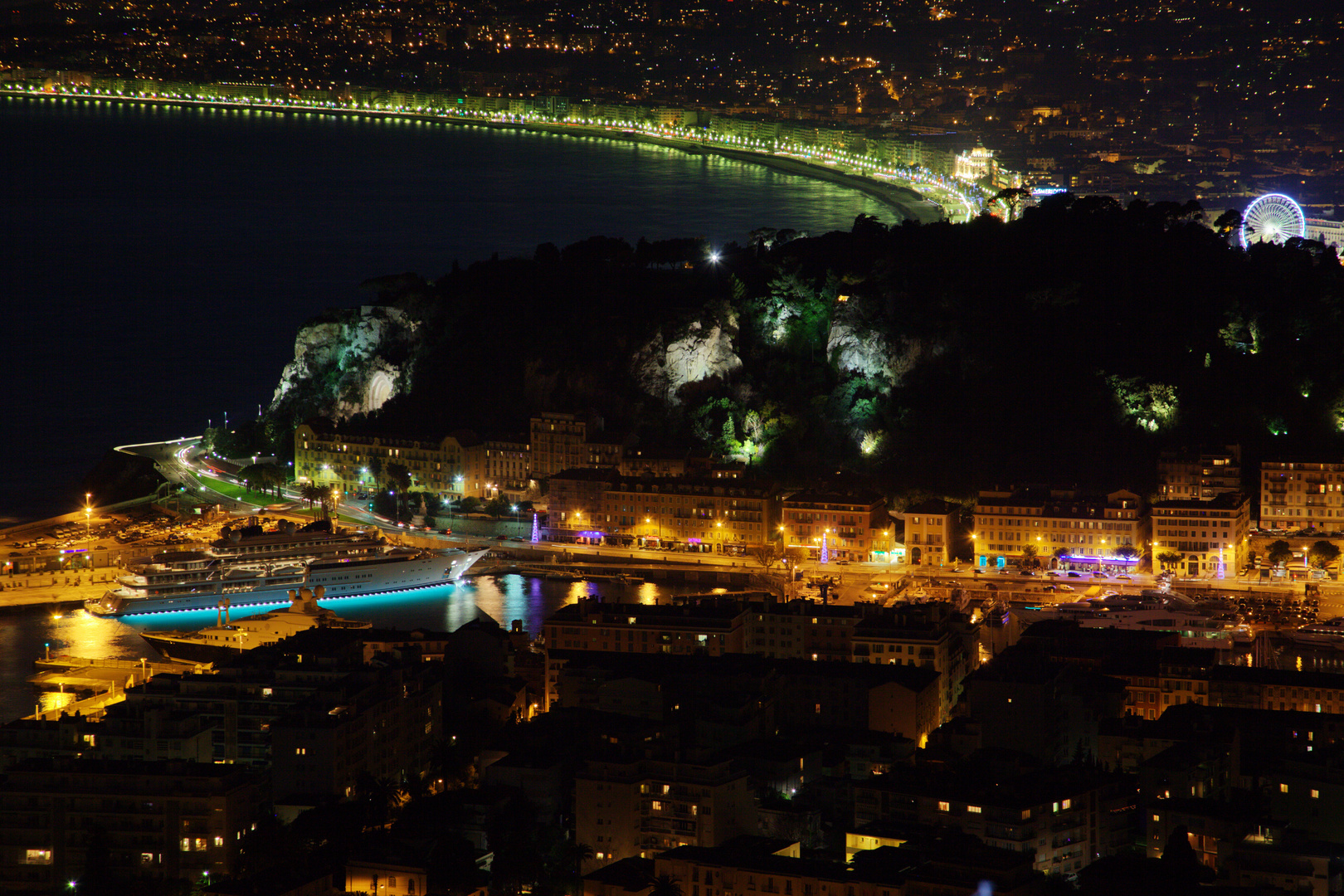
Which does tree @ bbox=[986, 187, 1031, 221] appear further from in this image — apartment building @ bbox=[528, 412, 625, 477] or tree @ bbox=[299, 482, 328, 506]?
tree @ bbox=[299, 482, 328, 506]

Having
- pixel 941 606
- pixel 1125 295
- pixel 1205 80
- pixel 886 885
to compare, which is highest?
pixel 1205 80

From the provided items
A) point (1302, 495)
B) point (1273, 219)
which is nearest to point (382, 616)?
point (1302, 495)

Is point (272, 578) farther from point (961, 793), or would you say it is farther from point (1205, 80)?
point (1205, 80)

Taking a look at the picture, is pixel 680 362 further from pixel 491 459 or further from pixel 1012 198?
pixel 1012 198

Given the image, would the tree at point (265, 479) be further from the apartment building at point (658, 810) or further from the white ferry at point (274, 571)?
the apartment building at point (658, 810)

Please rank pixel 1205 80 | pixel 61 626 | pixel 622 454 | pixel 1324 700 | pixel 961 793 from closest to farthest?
pixel 961 793 → pixel 1324 700 → pixel 61 626 → pixel 622 454 → pixel 1205 80

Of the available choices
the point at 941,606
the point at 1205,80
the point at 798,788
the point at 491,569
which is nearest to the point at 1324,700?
the point at 941,606

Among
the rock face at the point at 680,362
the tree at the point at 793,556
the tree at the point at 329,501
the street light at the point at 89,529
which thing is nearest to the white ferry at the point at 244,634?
the street light at the point at 89,529
